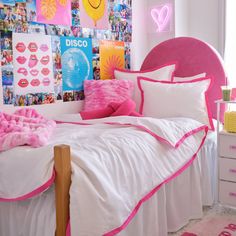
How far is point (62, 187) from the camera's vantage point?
1.14 meters

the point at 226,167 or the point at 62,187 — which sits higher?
the point at 62,187

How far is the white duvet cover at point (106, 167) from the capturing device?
3.79 feet

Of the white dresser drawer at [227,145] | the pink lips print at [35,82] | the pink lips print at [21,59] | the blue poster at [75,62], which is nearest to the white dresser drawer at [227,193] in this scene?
the white dresser drawer at [227,145]

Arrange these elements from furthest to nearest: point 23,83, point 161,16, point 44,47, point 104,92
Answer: point 161,16, point 104,92, point 44,47, point 23,83

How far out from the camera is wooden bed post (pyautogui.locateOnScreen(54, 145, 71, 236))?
1139 millimetres

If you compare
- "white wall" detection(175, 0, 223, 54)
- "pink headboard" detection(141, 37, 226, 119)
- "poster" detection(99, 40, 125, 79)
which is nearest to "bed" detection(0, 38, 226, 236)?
"pink headboard" detection(141, 37, 226, 119)

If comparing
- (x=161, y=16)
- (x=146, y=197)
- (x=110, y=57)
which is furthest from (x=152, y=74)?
(x=146, y=197)

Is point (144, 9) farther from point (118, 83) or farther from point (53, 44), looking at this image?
point (53, 44)

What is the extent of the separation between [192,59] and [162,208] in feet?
4.66

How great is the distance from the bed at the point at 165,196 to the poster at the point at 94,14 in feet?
1.79

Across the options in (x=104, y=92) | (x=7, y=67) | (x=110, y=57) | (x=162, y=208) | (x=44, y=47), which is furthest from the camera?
(x=110, y=57)

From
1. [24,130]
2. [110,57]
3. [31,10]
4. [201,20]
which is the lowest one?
[24,130]

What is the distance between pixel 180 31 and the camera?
10.1 feet

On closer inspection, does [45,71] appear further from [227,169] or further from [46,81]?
[227,169]
